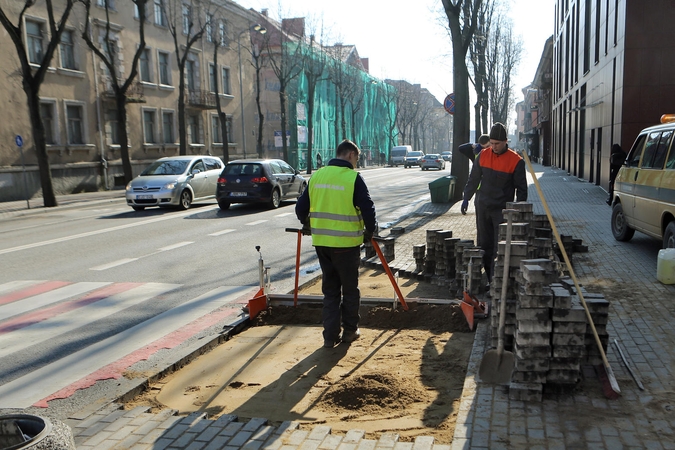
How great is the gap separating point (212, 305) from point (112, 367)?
6.81ft

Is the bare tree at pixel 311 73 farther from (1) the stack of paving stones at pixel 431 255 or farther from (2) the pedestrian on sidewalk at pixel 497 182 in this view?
(2) the pedestrian on sidewalk at pixel 497 182

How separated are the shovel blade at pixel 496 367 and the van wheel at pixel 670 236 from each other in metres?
4.77

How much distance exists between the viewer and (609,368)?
4152mm

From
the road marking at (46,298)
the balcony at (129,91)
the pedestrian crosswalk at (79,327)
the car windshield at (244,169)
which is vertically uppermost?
the balcony at (129,91)

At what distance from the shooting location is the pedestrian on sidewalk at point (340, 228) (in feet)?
17.6

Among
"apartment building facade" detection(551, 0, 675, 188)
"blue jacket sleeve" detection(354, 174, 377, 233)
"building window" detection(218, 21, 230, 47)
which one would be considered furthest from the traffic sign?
"building window" detection(218, 21, 230, 47)

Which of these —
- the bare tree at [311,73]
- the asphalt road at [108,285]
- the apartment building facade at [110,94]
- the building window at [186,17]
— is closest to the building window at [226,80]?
the apartment building facade at [110,94]

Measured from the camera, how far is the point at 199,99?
4003 centimetres

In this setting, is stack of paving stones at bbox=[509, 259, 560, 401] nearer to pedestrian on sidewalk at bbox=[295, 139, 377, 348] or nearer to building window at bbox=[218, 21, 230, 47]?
pedestrian on sidewalk at bbox=[295, 139, 377, 348]

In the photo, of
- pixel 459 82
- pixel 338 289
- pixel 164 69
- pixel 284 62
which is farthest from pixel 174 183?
pixel 284 62

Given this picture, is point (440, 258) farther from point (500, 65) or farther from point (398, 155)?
point (398, 155)

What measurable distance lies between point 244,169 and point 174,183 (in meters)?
2.15

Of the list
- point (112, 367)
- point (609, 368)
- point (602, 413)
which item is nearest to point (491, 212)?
point (609, 368)

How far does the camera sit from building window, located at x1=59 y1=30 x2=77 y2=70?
1142 inches
